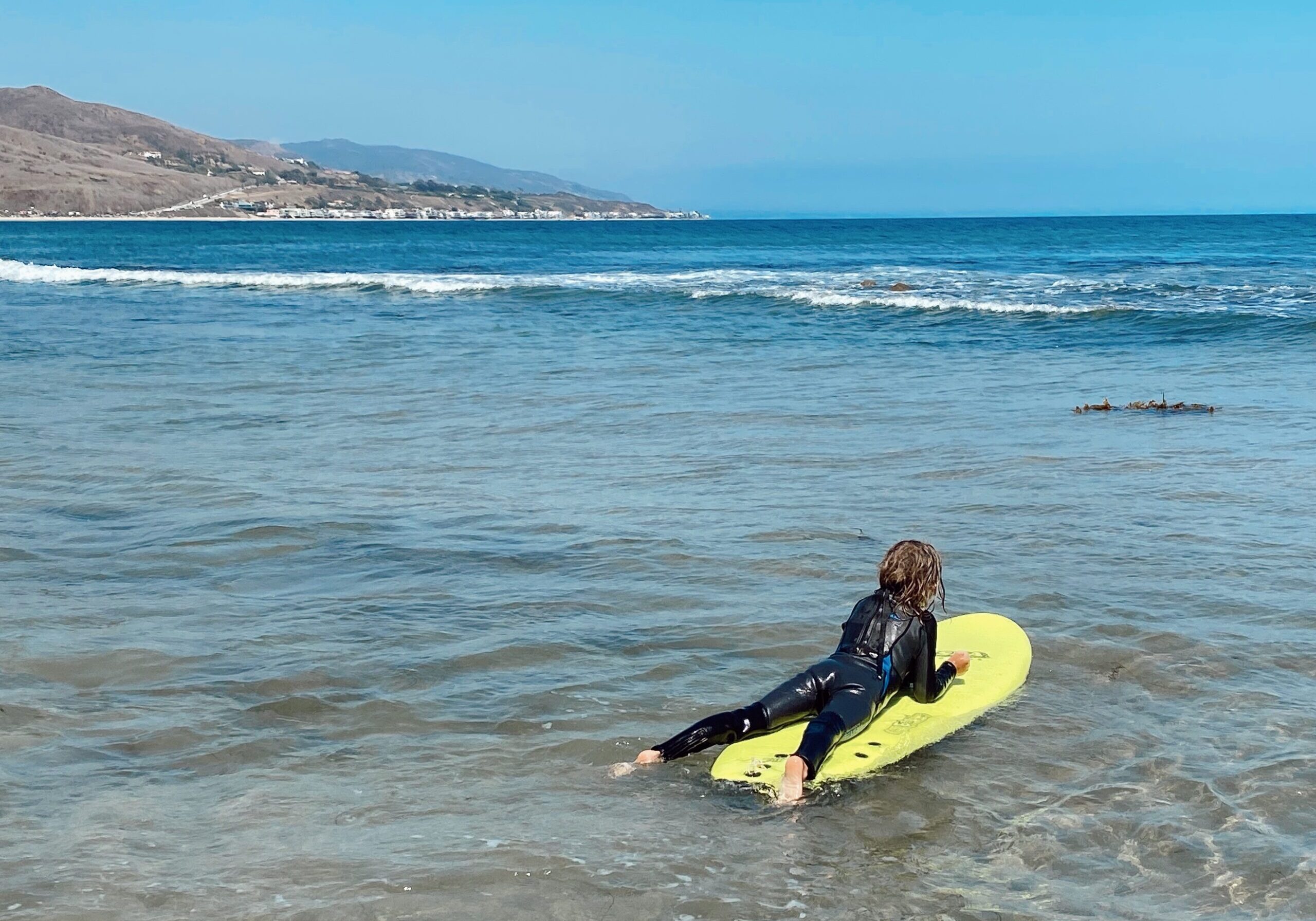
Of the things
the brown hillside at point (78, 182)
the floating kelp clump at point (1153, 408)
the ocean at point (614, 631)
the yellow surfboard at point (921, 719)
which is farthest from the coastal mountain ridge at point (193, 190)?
the yellow surfboard at point (921, 719)

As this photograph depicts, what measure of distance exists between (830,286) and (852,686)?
26.9 metres

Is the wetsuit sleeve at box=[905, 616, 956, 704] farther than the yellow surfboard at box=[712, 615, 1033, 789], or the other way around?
the wetsuit sleeve at box=[905, 616, 956, 704]

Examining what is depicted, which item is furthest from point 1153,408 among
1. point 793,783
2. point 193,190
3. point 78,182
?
point 193,190

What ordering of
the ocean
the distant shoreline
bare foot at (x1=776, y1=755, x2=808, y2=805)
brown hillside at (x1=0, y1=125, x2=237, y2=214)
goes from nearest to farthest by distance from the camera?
the ocean → bare foot at (x1=776, y1=755, x2=808, y2=805) → the distant shoreline → brown hillside at (x1=0, y1=125, x2=237, y2=214)

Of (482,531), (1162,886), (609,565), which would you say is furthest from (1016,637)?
(482,531)

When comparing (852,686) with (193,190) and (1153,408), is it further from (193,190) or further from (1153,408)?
(193,190)

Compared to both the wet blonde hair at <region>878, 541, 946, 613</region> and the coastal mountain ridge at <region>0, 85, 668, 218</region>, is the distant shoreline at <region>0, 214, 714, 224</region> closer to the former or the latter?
the coastal mountain ridge at <region>0, 85, 668, 218</region>

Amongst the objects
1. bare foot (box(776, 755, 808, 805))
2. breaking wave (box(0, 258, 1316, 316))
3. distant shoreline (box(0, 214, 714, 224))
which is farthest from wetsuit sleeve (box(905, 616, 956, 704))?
distant shoreline (box(0, 214, 714, 224))

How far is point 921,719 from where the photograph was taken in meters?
5.18

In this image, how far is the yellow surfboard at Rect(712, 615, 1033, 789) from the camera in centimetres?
478

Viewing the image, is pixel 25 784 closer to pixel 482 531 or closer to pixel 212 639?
pixel 212 639

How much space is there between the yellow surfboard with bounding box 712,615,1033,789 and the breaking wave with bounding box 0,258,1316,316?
18287 mm

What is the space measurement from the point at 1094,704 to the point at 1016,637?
55cm

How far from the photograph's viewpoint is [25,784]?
15.1 feet
